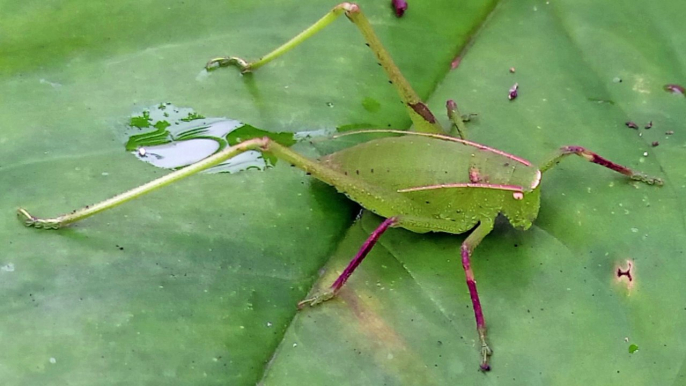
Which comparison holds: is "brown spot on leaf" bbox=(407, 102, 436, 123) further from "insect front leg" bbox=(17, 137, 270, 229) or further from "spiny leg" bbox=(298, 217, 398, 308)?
"insect front leg" bbox=(17, 137, 270, 229)

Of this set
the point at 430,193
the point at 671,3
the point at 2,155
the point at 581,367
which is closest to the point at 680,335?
the point at 581,367

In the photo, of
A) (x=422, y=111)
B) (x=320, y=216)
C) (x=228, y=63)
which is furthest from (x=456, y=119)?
(x=228, y=63)

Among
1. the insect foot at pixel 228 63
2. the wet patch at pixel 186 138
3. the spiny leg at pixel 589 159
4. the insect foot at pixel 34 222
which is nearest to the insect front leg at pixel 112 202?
the insect foot at pixel 34 222

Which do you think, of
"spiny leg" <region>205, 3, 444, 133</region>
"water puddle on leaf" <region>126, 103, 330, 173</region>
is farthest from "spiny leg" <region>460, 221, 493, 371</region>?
"water puddle on leaf" <region>126, 103, 330, 173</region>

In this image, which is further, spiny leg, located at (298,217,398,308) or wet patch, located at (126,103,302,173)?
wet patch, located at (126,103,302,173)

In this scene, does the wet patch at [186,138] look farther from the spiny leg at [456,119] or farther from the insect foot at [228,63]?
the spiny leg at [456,119]

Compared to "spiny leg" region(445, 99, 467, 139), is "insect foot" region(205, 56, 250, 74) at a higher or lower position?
higher

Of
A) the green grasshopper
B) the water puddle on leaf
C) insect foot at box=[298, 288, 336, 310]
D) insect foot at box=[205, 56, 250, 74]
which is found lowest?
insect foot at box=[298, 288, 336, 310]
